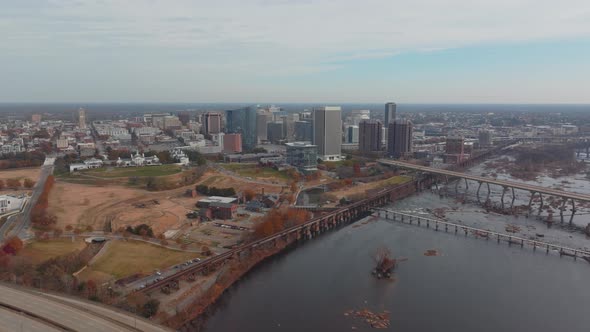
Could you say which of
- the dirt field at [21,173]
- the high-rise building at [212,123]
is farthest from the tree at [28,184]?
the high-rise building at [212,123]

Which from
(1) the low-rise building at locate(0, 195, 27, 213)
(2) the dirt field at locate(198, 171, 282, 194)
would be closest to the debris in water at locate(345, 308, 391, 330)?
(2) the dirt field at locate(198, 171, 282, 194)

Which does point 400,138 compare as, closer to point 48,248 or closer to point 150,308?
point 48,248

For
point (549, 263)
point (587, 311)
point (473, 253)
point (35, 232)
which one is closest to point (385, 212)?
point (473, 253)

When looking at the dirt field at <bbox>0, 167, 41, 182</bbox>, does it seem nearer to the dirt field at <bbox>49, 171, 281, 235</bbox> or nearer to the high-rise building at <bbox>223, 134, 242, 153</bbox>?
the dirt field at <bbox>49, 171, 281, 235</bbox>

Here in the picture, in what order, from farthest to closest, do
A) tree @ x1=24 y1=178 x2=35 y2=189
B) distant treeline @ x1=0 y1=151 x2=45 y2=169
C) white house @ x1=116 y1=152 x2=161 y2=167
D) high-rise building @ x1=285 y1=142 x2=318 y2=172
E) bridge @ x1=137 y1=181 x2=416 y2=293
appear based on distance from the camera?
white house @ x1=116 y1=152 x2=161 y2=167
high-rise building @ x1=285 y1=142 x2=318 y2=172
distant treeline @ x1=0 y1=151 x2=45 y2=169
tree @ x1=24 y1=178 x2=35 y2=189
bridge @ x1=137 y1=181 x2=416 y2=293

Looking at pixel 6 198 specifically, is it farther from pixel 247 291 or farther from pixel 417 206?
pixel 417 206

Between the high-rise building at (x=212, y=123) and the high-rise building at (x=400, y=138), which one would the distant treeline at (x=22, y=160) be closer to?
the high-rise building at (x=212, y=123)

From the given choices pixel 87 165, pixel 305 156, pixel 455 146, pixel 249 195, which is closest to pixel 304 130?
pixel 455 146
